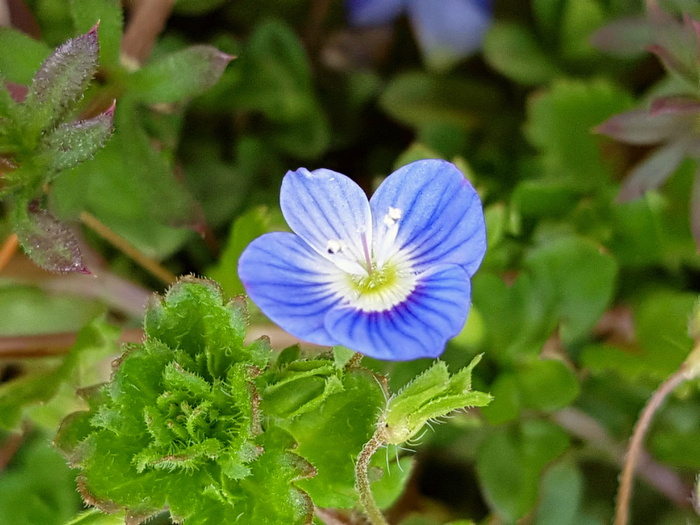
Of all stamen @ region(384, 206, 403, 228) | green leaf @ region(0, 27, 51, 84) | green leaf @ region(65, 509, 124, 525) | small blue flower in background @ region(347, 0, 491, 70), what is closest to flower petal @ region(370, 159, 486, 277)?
stamen @ region(384, 206, 403, 228)

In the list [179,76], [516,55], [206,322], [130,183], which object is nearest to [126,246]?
[130,183]

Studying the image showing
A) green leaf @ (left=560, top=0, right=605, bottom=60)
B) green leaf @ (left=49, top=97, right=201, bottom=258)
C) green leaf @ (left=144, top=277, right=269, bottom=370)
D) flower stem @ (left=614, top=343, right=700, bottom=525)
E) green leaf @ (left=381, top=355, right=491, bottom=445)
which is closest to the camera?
green leaf @ (left=381, top=355, right=491, bottom=445)

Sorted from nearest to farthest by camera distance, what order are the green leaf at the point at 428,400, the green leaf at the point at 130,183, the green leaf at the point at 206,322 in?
the green leaf at the point at 428,400
the green leaf at the point at 206,322
the green leaf at the point at 130,183

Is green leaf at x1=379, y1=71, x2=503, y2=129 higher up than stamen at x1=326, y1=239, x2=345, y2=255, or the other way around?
stamen at x1=326, y1=239, x2=345, y2=255

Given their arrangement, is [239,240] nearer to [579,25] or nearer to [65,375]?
[65,375]

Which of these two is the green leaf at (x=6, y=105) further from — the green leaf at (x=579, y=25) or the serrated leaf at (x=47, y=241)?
the green leaf at (x=579, y=25)

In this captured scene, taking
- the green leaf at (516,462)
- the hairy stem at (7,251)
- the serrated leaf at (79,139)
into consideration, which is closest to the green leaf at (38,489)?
the hairy stem at (7,251)

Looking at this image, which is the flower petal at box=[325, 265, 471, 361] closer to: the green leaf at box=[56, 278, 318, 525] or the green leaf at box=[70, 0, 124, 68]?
the green leaf at box=[56, 278, 318, 525]

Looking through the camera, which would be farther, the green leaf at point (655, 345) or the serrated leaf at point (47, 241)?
the green leaf at point (655, 345)
